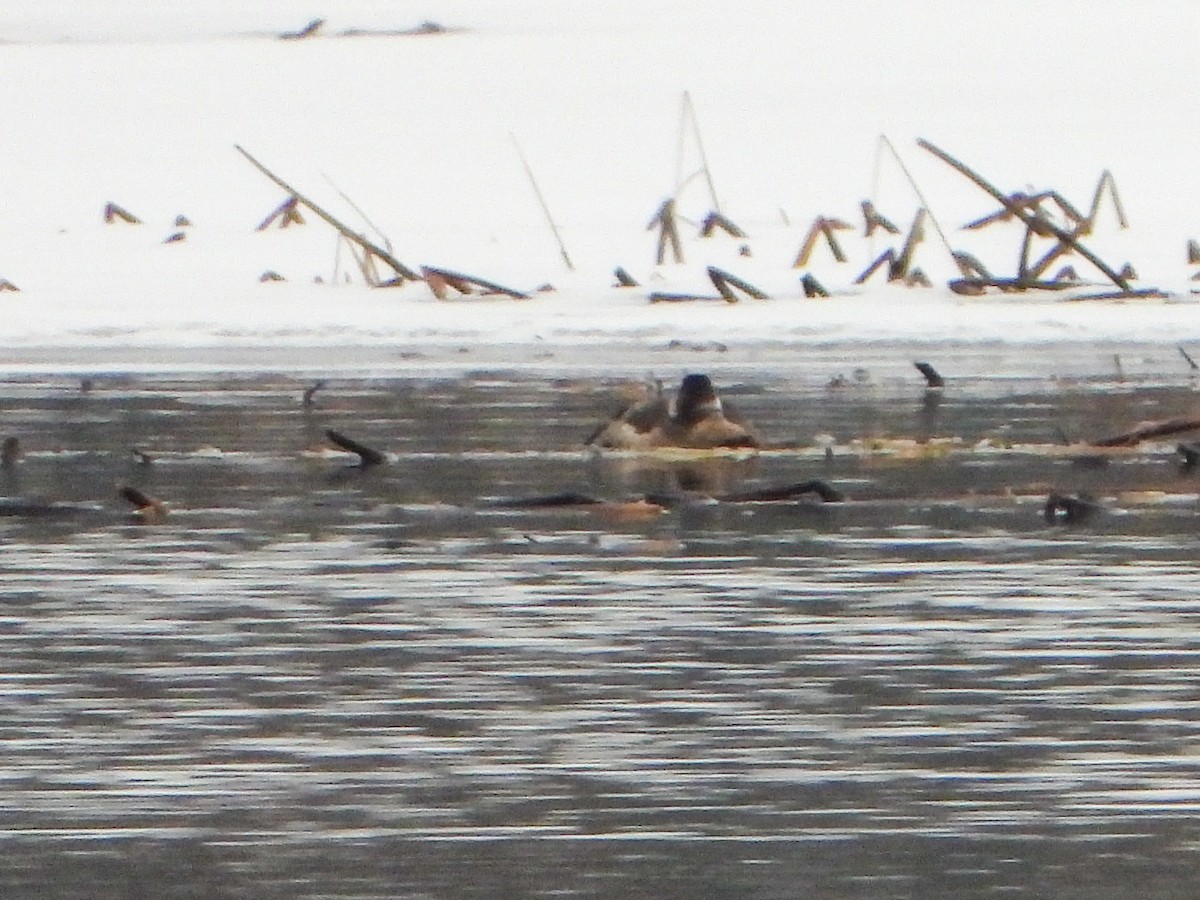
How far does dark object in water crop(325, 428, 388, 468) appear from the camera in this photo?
12398mm

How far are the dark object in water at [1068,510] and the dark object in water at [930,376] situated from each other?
188 inches

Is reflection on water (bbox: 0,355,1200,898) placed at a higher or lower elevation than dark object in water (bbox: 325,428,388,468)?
lower

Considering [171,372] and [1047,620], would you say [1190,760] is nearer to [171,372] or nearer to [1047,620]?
[1047,620]

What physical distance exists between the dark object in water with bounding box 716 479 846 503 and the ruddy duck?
183 cm

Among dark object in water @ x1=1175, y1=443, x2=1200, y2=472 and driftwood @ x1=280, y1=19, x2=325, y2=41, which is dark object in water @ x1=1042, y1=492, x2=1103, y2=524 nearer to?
dark object in water @ x1=1175, y1=443, x2=1200, y2=472

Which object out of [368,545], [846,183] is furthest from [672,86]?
[368,545]

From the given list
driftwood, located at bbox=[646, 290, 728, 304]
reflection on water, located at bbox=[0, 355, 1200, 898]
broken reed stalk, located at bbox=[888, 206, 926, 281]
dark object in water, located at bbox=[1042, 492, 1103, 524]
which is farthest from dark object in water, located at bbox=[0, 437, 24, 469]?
broken reed stalk, located at bbox=[888, 206, 926, 281]

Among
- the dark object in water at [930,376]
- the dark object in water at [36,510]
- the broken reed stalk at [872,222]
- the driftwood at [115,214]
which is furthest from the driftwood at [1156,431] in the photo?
the driftwood at [115,214]

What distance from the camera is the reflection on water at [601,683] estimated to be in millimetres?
6070

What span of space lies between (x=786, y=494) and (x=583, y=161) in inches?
936

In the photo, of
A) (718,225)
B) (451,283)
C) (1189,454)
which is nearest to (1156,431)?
(1189,454)

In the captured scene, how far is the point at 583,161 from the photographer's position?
35.0 meters

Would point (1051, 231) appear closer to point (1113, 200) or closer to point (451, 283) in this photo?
point (451, 283)

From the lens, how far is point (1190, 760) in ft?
22.3
